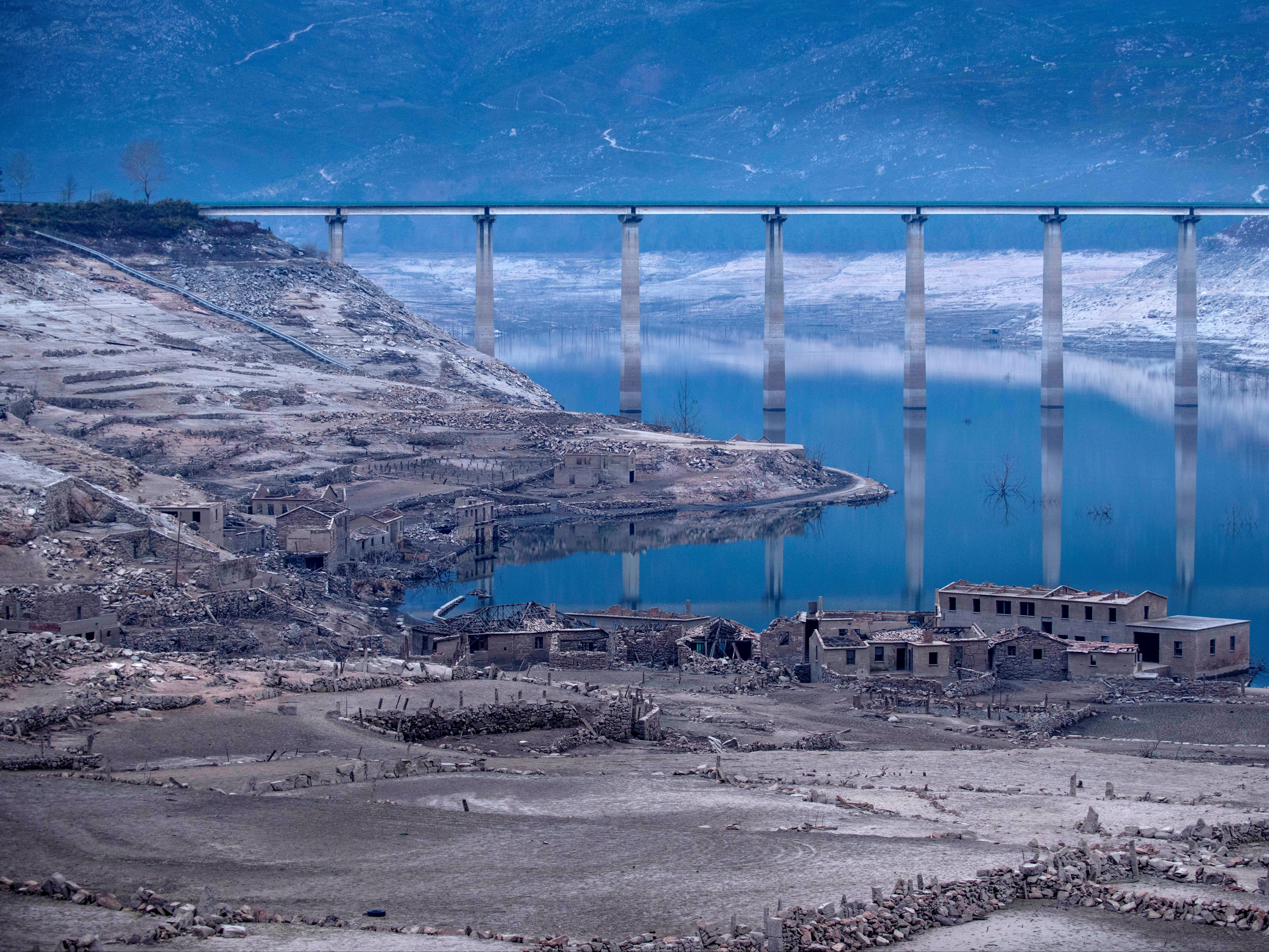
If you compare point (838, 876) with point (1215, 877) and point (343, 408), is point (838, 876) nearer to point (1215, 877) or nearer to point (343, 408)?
point (1215, 877)


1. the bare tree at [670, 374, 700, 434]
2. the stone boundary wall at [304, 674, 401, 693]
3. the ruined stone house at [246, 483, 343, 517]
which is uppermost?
the bare tree at [670, 374, 700, 434]

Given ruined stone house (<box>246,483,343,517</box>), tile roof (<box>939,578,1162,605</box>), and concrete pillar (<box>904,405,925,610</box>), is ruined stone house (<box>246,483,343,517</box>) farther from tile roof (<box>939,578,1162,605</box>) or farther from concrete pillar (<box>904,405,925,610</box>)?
tile roof (<box>939,578,1162,605</box>)

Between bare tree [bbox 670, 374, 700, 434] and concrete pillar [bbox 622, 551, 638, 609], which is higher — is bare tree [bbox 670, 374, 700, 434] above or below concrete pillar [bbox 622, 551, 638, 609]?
above

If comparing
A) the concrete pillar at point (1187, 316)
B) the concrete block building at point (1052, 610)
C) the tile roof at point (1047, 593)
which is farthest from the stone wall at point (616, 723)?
the concrete pillar at point (1187, 316)

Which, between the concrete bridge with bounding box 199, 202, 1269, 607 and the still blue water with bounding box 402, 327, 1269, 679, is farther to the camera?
the concrete bridge with bounding box 199, 202, 1269, 607

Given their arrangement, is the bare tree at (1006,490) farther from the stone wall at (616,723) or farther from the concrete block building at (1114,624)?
the stone wall at (616,723)

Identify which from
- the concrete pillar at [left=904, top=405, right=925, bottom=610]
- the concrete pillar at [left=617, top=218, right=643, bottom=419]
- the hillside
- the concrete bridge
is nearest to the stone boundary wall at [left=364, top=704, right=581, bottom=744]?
the concrete pillar at [left=904, top=405, right=925, bottom=610]
